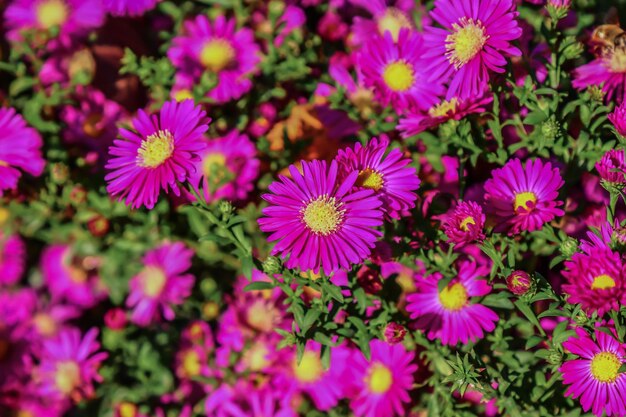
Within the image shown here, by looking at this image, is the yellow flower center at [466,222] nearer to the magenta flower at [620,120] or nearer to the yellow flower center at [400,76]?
the magenta flower at [620,120]

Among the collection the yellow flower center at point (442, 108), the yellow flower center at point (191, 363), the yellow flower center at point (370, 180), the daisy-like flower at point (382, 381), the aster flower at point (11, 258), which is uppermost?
the yellow flower center at point (442, 108)

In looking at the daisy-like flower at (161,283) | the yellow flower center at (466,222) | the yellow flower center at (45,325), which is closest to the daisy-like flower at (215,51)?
the daisy-like flower at (161,283)

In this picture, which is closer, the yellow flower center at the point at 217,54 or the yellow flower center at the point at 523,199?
the yellow flower center at the point at 523,199

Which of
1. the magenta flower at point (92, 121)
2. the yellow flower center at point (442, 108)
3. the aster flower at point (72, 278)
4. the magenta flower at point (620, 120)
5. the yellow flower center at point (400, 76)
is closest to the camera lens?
the magenta flower at point (620, 120)

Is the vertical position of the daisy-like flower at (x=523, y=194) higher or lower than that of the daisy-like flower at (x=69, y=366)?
higher

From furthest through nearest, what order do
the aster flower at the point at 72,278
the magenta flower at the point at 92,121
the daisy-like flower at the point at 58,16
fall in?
the aster flower at the point at 72,278 < the daisy-like flower at the point at 58,16 < the magenta flower at the point at 92,121

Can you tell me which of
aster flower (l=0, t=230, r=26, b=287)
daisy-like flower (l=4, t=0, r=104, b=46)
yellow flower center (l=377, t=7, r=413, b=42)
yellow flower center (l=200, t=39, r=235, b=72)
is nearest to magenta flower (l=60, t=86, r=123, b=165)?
daisy-like flower (l=4, t=0, r=104, b=46)

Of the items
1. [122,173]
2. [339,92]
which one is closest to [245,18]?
[339,92]

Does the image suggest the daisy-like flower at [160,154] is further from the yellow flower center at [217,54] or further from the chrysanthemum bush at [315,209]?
the yellow flower center at [217,54]
